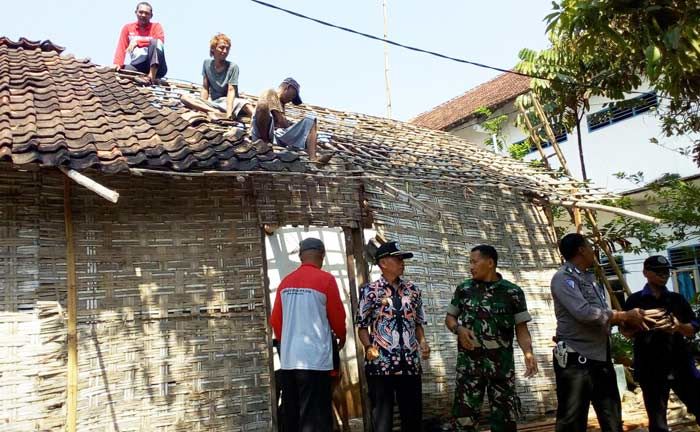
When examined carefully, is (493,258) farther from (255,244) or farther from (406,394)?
(255,244)

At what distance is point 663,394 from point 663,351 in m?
0.34

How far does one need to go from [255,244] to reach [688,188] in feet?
21.5

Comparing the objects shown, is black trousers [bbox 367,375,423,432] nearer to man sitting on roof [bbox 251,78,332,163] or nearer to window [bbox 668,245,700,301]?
man sitting on roof [bbox 251,78,332,163]

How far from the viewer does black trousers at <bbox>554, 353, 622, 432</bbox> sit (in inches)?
176

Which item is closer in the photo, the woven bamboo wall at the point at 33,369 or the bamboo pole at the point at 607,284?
the woven bamboo wall at the point at 33,369

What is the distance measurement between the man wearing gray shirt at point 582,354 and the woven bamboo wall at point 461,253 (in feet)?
6.53

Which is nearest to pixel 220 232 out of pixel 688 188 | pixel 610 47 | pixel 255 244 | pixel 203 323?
pixel 255 244

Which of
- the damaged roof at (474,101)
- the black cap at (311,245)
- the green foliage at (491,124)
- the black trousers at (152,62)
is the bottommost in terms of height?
the black cap at (311,245)

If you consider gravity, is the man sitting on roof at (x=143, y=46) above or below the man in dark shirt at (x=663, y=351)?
above

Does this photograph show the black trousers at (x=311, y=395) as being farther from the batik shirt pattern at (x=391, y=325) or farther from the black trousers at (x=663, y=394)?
the black trousers at (x=663, y=394)

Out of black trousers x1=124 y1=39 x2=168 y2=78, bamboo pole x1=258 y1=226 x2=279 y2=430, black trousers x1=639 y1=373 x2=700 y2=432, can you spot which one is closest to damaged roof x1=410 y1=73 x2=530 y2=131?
black trousers x1=124 y1=39 x2=168 y2=78

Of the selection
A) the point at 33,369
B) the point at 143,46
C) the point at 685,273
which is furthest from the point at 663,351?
the point at 685,273

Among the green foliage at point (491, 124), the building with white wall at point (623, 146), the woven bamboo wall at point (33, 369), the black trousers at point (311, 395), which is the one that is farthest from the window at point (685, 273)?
the woven bamboo wall at point (33, 369)

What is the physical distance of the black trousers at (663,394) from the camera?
16.7 ft
